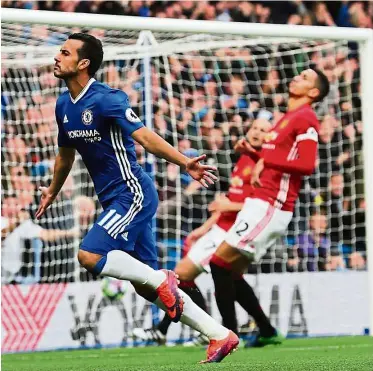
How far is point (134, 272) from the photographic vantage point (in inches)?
224

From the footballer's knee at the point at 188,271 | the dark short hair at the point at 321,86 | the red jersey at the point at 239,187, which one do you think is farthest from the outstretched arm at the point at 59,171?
the red jersey at the point at 239,187

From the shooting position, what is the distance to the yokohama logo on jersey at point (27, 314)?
31.9 feet

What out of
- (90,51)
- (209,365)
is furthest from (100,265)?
(90,51)

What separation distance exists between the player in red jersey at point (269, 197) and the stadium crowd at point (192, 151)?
2.34 meters

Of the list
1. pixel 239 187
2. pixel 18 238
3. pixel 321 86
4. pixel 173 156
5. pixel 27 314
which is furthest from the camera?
pixel 18 238

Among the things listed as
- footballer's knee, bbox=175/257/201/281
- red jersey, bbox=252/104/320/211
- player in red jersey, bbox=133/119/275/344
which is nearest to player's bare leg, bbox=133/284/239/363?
red jersey, bbox=252/104/320/211

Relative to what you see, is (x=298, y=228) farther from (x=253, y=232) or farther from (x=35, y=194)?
(x=253, y=232)

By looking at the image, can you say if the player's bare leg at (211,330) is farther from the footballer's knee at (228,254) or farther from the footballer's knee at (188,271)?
the footballer's knee at (188,271)

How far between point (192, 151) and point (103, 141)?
18.9 feet

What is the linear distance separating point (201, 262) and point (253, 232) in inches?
34.3

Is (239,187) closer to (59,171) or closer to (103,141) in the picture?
(59,171)

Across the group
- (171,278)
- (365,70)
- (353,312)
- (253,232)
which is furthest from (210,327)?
(353,312)

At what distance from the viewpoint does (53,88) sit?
37.7ft

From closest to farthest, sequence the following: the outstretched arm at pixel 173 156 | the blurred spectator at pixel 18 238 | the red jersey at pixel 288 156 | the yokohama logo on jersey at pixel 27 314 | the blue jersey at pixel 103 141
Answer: the outstretched arm at pixel 173 156 < the blue jersey at pixel 103 141 < the red jersey at pixel 288 156 < the yokohama logo on jersey at pixel 27 314 < the blurred spectator at pixel 18 238
